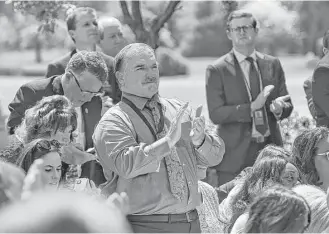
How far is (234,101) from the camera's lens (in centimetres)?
642

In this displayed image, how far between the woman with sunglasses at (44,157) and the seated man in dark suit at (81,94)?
0.44 m

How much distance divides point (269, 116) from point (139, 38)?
1.90 metres

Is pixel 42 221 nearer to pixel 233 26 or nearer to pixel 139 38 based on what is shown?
pixel 233 26

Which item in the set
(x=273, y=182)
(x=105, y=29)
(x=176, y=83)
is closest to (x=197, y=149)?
(x=273, y=182)

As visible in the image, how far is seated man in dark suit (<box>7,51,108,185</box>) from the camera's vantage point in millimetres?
5047

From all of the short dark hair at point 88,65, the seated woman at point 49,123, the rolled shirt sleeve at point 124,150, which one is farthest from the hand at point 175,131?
the short dark hair at point 88,65

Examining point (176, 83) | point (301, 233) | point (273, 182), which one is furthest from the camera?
point (176, 83)

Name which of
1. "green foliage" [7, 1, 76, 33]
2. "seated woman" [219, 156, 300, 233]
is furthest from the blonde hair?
"green foliage" [7, 1, 76, 33]

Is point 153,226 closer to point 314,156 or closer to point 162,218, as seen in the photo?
point 162,218

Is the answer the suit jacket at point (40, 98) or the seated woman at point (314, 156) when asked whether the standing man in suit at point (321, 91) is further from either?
the suit jacket at point (40, 98)

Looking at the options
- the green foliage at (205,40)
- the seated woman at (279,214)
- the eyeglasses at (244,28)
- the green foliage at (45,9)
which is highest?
the green foliage at (45,9)

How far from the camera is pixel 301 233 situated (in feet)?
9.27

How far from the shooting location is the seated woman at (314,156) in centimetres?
498

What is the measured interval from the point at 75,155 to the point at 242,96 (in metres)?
1.99
